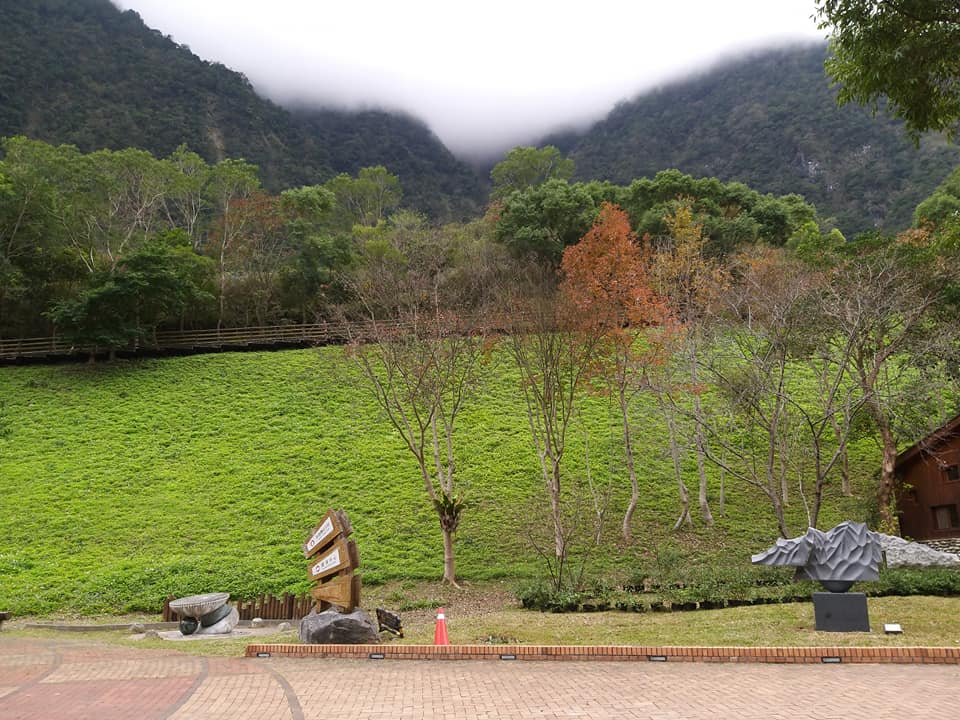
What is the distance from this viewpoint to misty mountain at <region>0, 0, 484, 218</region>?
216 feet

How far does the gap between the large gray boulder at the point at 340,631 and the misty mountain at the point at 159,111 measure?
6402cm

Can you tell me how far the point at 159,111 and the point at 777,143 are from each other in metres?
64.3

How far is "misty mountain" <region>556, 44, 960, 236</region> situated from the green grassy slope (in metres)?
39.2

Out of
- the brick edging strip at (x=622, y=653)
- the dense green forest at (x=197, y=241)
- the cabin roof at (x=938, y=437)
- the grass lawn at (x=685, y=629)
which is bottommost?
the grass lawn at (x=685, y=629)

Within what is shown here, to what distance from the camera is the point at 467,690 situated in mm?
7719

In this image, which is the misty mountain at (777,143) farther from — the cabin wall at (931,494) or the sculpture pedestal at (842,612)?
the sculpture pedestal at (842,612)

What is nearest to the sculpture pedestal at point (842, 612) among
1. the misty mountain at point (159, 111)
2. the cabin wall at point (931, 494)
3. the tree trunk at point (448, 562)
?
the tree trunk at point (448, 562)

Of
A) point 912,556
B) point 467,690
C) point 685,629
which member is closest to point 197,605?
point 467,690

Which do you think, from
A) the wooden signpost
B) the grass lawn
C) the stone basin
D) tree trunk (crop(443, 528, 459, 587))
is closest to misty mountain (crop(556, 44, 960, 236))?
tree trunk (crop(443, 528, 459, 587))

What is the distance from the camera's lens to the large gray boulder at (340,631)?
1062 centimetres

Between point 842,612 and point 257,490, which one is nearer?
point 842,612

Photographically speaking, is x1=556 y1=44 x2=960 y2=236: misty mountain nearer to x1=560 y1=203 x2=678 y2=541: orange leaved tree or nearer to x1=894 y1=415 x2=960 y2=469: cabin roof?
x1=560 y1=203 x2=678 y2=541: orange leaved tree

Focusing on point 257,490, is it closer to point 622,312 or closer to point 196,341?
point 622,312

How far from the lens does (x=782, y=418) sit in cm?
1873
